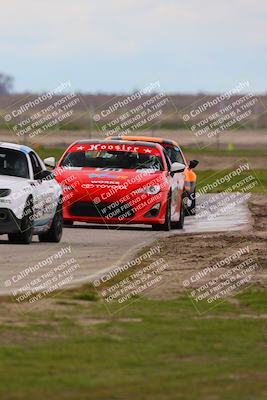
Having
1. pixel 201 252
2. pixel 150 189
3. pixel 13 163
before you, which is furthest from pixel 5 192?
pixel 150 189

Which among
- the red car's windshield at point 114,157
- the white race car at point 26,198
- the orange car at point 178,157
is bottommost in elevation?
the orange car at point 178,157

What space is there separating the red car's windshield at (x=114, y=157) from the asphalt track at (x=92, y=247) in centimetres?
107

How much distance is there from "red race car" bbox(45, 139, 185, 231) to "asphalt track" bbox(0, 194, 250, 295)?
264 mm

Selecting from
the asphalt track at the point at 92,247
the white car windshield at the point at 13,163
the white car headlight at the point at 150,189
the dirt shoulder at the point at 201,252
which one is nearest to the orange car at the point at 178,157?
the asphalt track at the point at 92,247

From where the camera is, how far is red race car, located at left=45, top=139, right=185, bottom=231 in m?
25.8

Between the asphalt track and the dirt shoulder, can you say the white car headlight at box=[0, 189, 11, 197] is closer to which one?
the asphalt track

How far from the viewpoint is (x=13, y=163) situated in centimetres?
2212

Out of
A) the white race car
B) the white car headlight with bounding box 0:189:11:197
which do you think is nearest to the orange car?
the white race car

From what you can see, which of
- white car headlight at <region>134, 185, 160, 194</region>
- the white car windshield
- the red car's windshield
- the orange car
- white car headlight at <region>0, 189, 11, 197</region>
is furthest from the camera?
the orange car

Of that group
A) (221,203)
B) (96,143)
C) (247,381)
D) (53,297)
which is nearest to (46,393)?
(247,381)

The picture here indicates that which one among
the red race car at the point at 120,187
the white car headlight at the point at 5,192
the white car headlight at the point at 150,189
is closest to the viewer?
the white car headlight at the point at 5,192

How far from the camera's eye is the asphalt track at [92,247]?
56.5ft

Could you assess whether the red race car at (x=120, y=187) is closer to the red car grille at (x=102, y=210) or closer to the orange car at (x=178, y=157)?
the red car grille at (x=102, y=210)

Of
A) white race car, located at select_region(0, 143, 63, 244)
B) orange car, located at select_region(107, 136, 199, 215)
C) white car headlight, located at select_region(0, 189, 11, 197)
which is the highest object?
white car headlight, located at select_region(0, 189, 11, 197)
